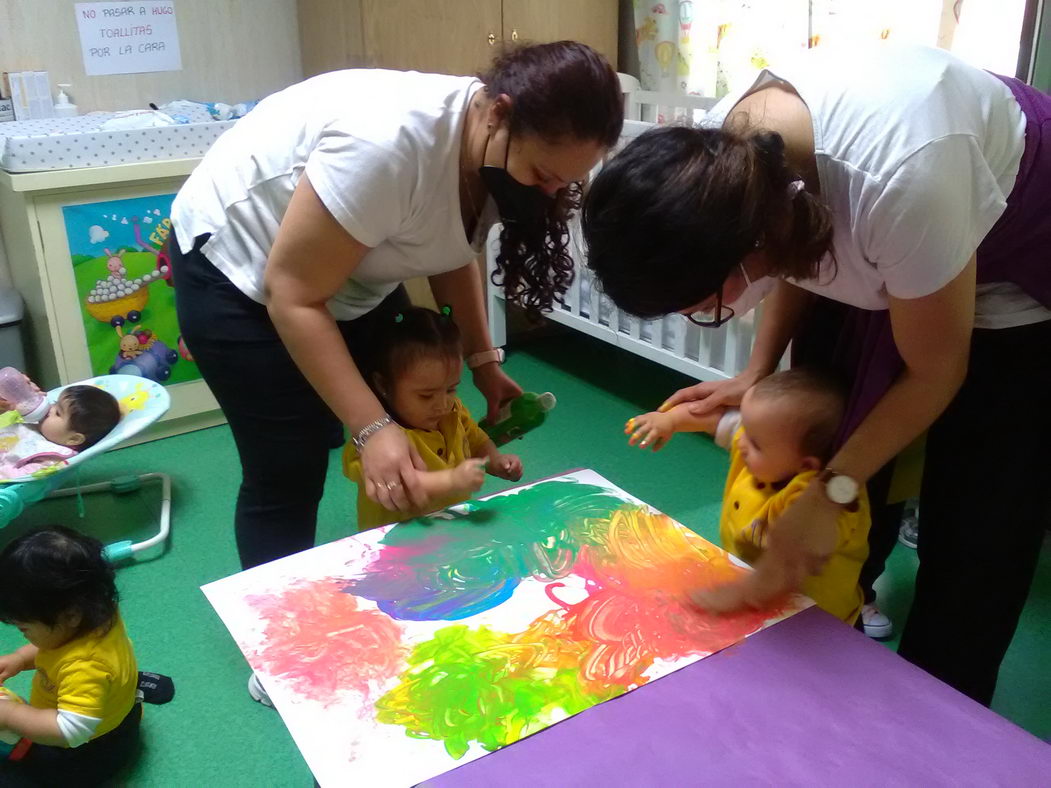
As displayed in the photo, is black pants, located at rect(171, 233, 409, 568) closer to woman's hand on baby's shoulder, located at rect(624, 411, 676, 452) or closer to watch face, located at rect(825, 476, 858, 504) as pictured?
woman's hand on baby's shoulder, located at rect(624, 411, 676, 452)

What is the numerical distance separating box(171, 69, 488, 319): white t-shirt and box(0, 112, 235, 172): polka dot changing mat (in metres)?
1.10

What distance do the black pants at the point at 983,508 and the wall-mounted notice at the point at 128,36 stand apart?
2394 mm

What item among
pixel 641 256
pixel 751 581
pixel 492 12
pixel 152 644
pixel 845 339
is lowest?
pixel 152 644

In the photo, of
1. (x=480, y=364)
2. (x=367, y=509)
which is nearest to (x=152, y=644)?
(x=367, y=509)

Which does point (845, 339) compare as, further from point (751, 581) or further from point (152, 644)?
point (152, 644)

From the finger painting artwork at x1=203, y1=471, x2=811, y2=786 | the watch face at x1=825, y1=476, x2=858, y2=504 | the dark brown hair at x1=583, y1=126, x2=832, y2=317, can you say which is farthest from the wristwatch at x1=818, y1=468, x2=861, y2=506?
the dark brown hair at x1=583, y1=126, x2=832, y2=317

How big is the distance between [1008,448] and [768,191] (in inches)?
17.8

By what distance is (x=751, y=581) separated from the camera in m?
0.93

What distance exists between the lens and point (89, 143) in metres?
2.14

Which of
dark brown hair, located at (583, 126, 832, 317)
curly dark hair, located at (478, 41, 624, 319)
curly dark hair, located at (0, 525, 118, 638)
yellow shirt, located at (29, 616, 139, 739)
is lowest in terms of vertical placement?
yellow shirt, located at (29, 616, 139, 739)

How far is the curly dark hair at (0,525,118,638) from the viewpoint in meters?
1.22

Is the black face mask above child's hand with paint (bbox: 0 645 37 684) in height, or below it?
above

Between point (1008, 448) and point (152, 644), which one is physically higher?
point (1008, 448)

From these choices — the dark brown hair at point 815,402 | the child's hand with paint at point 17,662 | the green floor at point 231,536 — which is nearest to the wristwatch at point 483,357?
the dark brown hair at point 815,402
